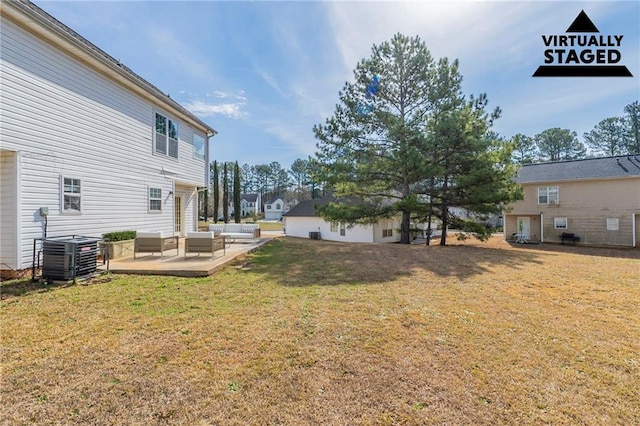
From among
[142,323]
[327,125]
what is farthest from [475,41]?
[142,323]

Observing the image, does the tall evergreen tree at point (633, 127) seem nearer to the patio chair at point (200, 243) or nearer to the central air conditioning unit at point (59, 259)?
the patio chair at point (200, 243)

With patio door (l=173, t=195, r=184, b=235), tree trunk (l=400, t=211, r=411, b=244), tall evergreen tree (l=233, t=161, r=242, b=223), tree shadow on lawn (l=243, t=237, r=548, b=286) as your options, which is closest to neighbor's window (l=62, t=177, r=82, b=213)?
tree shadow on lawn (l=243, t=237, r=548, b=286)

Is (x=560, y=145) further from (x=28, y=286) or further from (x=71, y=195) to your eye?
(x=28, y=286)

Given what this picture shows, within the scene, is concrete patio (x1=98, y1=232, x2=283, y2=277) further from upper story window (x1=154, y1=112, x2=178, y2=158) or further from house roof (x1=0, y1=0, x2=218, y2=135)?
house roof (x1=0, y1=0, x2=218, y2=135)

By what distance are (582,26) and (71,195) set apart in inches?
588

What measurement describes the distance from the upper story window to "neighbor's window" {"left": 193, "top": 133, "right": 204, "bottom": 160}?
4.96 ft

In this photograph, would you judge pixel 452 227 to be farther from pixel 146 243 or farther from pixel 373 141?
pixel 146 243

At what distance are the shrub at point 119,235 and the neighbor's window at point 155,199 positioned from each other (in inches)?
74.4

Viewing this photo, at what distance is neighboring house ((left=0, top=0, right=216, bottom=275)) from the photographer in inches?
239

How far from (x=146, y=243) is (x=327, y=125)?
10.9m

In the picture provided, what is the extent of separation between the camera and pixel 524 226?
2230 cm

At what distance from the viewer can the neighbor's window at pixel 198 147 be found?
1382 cm

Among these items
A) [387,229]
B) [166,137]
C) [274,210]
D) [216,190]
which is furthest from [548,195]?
[274,210]

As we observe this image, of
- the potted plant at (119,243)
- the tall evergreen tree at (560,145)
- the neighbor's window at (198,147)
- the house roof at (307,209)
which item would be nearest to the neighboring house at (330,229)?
the house roof at (307,209)
